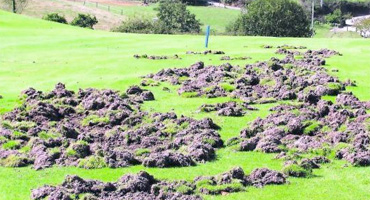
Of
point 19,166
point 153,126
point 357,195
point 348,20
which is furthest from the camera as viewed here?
point 348,20

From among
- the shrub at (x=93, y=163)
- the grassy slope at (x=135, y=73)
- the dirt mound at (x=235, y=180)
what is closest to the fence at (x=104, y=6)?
the grassy slope at (x=135, y=73)

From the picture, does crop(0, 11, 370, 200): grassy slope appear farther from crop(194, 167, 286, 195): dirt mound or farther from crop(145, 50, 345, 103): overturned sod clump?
crop(145, 50, 345, 103): overturned sod clump

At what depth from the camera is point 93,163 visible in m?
24.0

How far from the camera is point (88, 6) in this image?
15338 centimetres

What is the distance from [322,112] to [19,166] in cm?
1345

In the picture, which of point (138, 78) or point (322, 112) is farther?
point (138, 78)

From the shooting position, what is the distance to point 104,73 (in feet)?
140

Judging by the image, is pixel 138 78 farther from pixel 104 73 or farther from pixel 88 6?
pixel 88 6

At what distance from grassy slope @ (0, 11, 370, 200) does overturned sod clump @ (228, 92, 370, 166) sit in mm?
800

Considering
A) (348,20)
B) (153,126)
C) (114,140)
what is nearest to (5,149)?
(114,140)

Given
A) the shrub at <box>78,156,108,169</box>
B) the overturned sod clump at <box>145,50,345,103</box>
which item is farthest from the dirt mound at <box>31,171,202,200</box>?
the overturned sod clump at <box>145,50,345,103</box>

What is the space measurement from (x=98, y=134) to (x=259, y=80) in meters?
13.3

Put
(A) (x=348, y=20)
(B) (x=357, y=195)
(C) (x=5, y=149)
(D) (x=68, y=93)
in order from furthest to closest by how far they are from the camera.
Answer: (A) (x=348, y=20), (D) (x=68, y=93), (C) (x=5, y=149), (B) (x=357, y=195)

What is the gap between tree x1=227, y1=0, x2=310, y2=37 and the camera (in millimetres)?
97438
